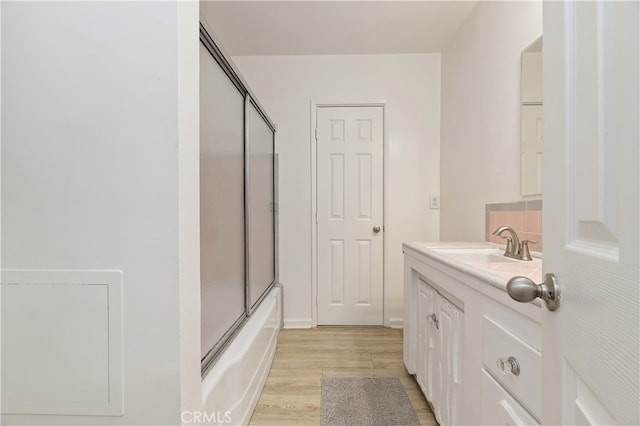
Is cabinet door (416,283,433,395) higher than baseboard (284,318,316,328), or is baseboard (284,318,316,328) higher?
cabinet door (416,283,433,395)

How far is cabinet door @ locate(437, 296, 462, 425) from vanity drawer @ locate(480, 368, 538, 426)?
0.63 feet

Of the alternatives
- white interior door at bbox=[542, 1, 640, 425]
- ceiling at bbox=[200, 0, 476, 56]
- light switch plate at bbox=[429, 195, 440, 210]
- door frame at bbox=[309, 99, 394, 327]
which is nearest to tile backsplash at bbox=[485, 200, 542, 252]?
light switch plate at bbox=[429, 195, 440, 210]

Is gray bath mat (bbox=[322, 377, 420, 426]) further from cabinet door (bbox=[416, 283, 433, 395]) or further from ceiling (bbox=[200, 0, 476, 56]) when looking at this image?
ceiling (bbox=[200, 0, 476, 56])

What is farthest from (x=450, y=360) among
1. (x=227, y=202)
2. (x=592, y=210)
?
(x=227, y=202)

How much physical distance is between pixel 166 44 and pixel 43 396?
2.81 feet

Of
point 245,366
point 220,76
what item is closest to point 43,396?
point 245,366

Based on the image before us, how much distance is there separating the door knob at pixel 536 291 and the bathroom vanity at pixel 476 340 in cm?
24

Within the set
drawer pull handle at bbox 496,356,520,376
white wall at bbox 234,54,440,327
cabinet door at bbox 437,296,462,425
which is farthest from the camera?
white wall at bbox 234,54,440,327

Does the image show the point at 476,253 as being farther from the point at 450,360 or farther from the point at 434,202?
the point at 434,202

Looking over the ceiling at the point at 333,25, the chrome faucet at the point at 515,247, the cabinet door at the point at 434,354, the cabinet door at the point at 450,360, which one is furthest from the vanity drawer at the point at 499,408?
the ceiling at the point at 333,25

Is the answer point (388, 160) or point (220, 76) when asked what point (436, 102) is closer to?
point (388, 160)

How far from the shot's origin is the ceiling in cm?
214

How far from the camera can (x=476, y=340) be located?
1013mm

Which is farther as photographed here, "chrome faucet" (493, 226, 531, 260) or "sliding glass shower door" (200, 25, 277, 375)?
"chrome faucet" (493, 226, 531, 260)
